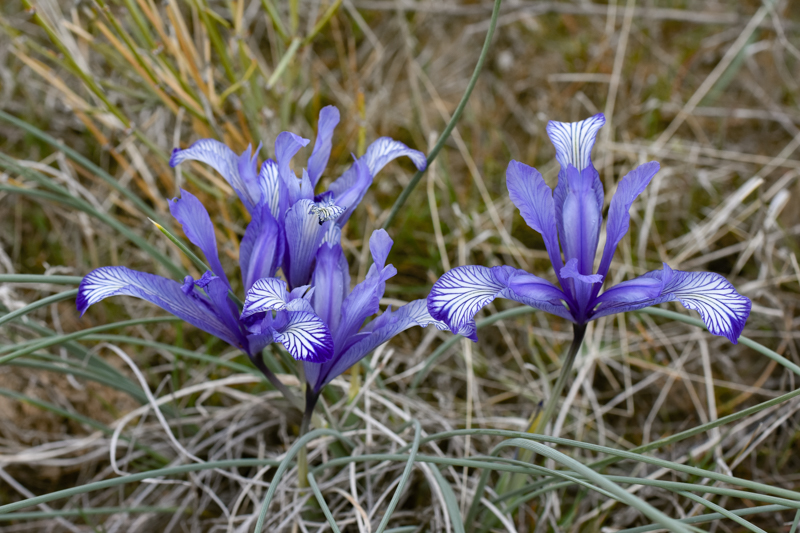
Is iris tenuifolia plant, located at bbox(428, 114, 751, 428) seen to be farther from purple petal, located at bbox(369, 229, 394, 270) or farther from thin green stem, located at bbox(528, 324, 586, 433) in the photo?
purple petal, located at bbox(369, 229, 394, 270)

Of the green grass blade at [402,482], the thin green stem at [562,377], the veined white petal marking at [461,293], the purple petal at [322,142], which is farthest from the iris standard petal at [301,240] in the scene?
the thin green stem at [562,377]

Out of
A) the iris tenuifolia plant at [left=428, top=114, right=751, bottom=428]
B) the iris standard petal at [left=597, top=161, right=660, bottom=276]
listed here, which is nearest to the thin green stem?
the iris tenuifolia plant at [left=428, top=114, right=751, bottom=428]

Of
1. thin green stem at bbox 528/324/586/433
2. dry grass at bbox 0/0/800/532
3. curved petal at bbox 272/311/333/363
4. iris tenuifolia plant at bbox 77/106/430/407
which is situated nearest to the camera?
curved petal at bbox 272/311/333/363

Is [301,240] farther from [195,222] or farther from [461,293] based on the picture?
[461,293]

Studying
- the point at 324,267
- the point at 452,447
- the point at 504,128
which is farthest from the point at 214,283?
the point at 504,128

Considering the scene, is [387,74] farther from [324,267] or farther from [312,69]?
[324,267]

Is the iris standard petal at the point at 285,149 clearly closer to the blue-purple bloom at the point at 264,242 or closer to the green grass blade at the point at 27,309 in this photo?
the blue-purple bloom at the point at 264,242

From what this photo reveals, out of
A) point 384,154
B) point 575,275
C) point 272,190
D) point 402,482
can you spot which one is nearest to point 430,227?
point 384,154
